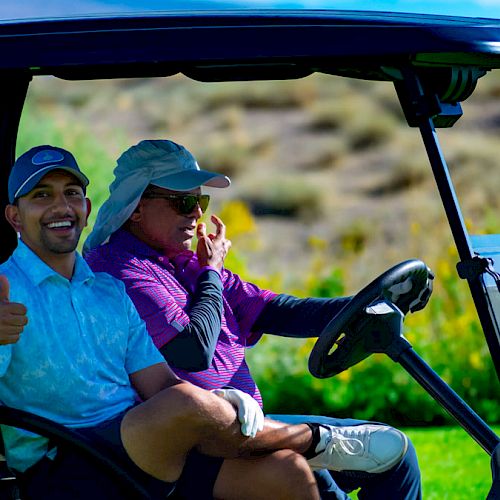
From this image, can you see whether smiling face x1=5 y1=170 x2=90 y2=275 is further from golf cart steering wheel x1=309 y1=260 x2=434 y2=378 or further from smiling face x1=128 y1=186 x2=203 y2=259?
golf cart steering wheel x1=309 y1=260 x2=434 y2=378

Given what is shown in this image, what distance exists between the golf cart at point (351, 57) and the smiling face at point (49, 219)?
0.36 metres

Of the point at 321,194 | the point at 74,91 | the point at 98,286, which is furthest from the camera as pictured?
the point at 74,91

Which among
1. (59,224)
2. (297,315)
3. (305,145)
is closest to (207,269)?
(297,315)

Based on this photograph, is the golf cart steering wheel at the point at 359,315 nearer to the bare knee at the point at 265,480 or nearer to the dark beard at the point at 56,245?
the bare knee at the point at 265,480

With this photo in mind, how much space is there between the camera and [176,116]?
661 inches

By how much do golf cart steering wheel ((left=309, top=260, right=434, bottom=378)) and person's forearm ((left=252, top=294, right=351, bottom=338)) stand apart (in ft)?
2.31

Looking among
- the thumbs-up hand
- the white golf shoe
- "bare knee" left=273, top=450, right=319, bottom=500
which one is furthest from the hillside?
the thumbs-up hand

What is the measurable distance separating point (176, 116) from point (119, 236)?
43.1 feet

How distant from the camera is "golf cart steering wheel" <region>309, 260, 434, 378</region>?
120 inches

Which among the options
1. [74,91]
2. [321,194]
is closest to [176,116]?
[74,91]

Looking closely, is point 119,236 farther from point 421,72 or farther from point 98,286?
point 421,72

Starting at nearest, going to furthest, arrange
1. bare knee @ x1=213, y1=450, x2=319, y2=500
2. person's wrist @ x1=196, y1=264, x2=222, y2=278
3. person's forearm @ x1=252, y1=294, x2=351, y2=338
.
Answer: bare knee @ x1=213, y1=450, x2=319, y2=500
person's wrist @ x1=196, y1=264, x2=222, y2=278
person's forearm @ x1=252, y1=294, x2=351, y2=338

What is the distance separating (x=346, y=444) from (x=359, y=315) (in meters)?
0.57

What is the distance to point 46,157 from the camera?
3285mm
